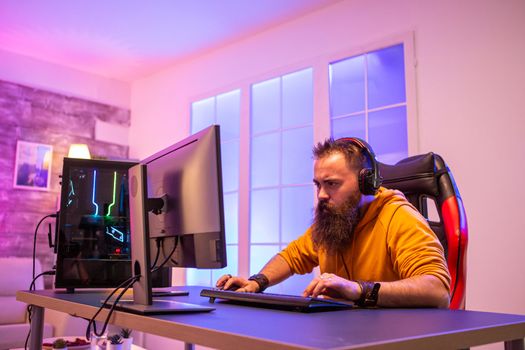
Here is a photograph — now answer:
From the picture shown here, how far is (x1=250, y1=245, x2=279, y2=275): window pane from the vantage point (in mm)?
3973

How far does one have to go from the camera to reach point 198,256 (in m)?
1.26

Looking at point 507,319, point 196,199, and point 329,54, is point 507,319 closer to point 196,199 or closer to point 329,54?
point 196,199

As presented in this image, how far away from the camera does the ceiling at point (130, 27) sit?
3.76 meters

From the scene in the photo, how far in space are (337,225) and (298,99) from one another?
7.72ft

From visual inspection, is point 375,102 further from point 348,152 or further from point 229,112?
point 348,152

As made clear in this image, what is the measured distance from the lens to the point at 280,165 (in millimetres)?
4020

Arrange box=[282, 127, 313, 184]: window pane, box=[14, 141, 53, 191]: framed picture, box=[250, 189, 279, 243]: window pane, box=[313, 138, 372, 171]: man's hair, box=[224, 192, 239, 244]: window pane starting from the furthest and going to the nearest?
box=[14, 141, 53, 191]: framed picture
box=[224, 192, 239, 244]: window pane
box=[250, 189, 279, 243]: window pane
box=[282, 127, 313, 184]: window pane
box=[313, 138, 372, 171]: man's hair

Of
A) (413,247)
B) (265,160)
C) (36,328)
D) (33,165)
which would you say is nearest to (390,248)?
(413,247)

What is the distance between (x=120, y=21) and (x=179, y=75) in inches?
41.8

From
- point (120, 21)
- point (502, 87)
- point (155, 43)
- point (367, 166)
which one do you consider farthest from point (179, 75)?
point (367, 166)

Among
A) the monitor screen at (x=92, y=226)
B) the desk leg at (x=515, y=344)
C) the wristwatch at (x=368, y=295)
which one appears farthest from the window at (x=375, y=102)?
the desk leg at (x=515, y=344)

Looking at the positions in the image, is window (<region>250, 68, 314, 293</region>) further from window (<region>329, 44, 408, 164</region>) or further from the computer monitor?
the computer monitor

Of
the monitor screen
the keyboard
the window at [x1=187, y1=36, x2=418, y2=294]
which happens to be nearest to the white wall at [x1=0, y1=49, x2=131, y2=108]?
the window at [x1=187, y1=36, x2=418, y2=294]

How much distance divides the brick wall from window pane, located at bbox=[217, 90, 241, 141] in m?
1.43
